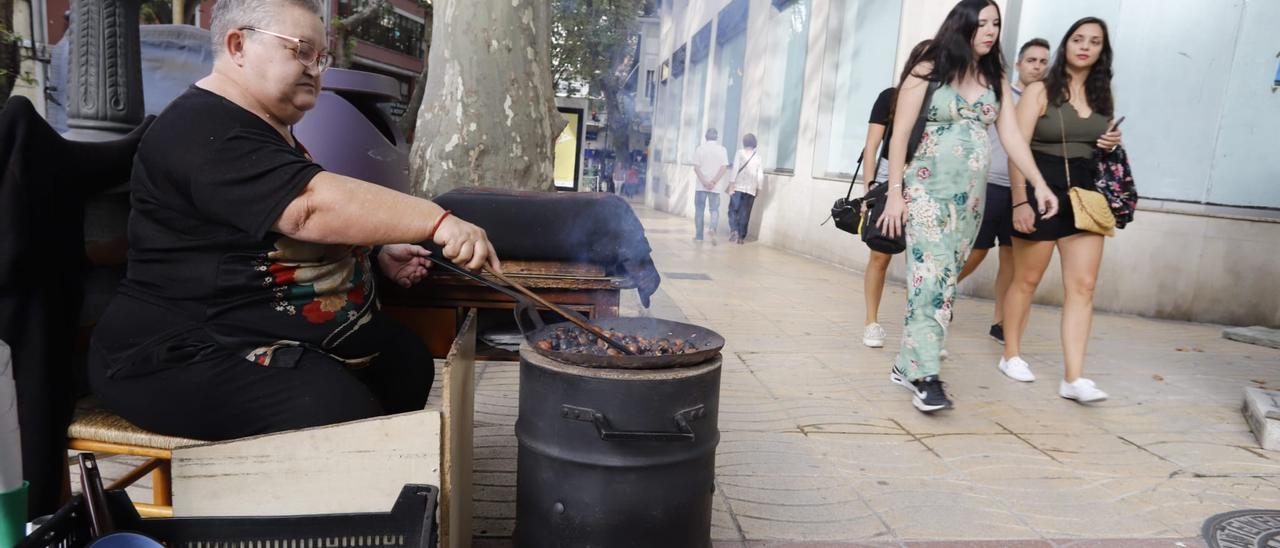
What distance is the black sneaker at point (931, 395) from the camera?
12.6 ft

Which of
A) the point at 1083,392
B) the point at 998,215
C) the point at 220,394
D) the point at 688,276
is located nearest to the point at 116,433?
the point at 220,394

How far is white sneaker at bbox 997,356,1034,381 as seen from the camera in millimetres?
4570

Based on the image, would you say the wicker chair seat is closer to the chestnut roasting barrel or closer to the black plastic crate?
the black plastic crate

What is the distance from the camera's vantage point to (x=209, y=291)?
6.28ft

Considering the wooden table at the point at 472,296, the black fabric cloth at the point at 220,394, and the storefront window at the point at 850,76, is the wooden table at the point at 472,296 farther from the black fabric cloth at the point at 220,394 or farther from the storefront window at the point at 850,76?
the storefront window at the point at 850,76

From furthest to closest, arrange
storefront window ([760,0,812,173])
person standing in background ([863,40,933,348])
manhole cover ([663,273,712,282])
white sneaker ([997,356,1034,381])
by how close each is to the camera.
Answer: storefront window ([760,0,812,173]), manhole cover ([663,273,712,282]), person standing in background ([863,40,933,348]), white sneaker ([997,356,1034,381])

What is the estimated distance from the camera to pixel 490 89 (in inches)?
239

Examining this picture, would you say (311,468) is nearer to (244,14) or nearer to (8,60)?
(244,14)

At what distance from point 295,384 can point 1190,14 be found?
26.3 feet

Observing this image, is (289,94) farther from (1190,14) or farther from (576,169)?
(576,169)

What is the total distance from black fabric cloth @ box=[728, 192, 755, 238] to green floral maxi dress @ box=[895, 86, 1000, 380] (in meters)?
8.82

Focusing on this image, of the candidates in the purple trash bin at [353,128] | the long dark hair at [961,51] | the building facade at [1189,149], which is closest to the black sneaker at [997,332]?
the building facade at [1189,149]

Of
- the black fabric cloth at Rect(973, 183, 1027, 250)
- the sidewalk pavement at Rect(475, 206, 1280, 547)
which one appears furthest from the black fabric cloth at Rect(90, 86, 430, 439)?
the black fabric cloth at Rect(973, 183, 1027, 250)

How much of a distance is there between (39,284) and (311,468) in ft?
2.67
